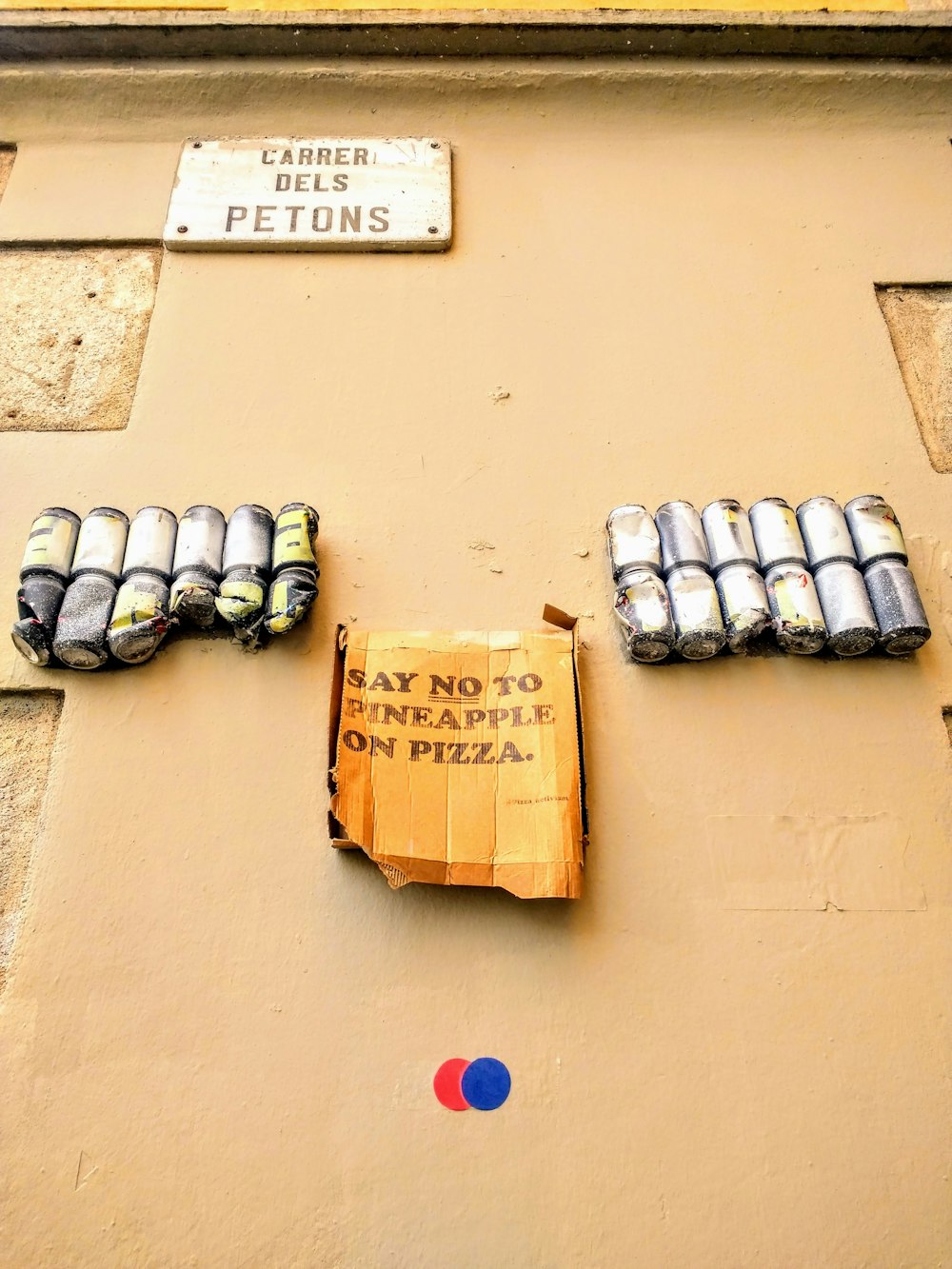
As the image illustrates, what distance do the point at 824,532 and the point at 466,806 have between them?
997 mm

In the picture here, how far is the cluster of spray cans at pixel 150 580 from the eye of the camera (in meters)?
1.77

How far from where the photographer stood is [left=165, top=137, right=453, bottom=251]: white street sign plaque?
7.79ft

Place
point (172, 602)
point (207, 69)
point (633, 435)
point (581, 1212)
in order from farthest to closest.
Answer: point (207, 69) → point (633, 435) → point (172, 602) → point (581, 1212)

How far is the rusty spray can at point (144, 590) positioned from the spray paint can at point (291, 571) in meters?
0.23

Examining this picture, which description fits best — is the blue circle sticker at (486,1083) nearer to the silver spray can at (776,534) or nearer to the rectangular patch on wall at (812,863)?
the rectangular patch on wall at (812,863)

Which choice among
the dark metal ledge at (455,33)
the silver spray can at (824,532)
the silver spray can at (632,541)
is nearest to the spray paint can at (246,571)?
the silver spray can at (632,541)

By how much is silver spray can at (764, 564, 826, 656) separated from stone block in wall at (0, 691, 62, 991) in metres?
1.55

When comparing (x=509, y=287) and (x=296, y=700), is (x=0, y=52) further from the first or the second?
(x=296, y=700)

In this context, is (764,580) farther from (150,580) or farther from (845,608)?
(150,580)

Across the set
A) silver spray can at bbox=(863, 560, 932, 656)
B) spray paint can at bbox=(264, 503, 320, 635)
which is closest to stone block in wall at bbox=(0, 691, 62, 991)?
spray paint can at bbox=(264, 503, 320, 635)

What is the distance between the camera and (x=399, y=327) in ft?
7.51

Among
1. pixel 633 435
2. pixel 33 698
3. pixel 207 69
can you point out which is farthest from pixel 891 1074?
pixel 207 69

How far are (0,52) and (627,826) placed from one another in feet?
9.59

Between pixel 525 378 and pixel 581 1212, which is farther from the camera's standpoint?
pixel 525 378
